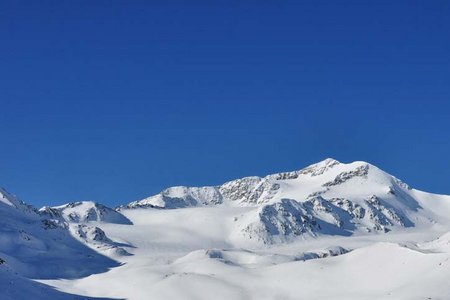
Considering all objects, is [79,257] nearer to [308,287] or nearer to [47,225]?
[47,225]

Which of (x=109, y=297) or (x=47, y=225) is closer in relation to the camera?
(x=109, y=297)

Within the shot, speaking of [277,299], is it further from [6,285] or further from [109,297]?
[6,285]

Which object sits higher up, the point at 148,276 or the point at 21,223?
the point at 21,223

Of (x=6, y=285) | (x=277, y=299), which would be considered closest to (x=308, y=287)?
(x=277, y=299)

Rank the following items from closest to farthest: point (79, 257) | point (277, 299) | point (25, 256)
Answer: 1. point (277, 299)
2. point (25, 256)
3. point (79, 257)

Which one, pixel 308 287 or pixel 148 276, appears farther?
pixel 148 276

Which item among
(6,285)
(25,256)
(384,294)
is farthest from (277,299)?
(25,256)

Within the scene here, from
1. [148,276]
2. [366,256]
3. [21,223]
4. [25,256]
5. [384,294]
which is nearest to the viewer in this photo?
[384,294]

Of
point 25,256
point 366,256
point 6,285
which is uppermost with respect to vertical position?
point 25,256

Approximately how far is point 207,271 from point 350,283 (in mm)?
30434

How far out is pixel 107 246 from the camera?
17888cm

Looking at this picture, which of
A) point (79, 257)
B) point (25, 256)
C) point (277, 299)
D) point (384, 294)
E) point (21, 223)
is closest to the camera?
point (384, 294)

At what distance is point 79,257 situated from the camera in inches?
6117

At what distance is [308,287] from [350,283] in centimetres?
477
